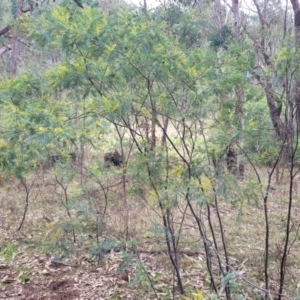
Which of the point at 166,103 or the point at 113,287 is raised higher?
the point at 166,103

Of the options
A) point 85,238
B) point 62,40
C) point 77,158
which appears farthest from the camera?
point 77,158

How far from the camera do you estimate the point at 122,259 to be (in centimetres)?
327

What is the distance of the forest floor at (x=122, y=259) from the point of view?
12.3ft

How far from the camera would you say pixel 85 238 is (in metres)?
3.82

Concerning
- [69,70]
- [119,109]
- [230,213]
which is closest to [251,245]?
[230,213]

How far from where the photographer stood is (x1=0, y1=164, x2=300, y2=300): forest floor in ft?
12.3

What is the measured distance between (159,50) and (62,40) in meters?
0.66

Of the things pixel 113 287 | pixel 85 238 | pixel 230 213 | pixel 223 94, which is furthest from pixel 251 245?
pixel 223 94

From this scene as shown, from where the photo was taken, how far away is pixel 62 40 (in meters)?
2.57

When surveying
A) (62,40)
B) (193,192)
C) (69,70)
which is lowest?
(193,192)

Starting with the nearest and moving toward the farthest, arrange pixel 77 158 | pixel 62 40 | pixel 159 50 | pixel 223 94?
1. pixel 62 40
2. pixel 159 50
3. pixel 223 94
4. pixel 77 158

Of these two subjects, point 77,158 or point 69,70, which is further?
point 77,158

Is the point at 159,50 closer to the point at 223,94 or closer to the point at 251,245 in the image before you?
the point at 223,94

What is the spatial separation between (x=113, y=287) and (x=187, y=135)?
1.83 meters
